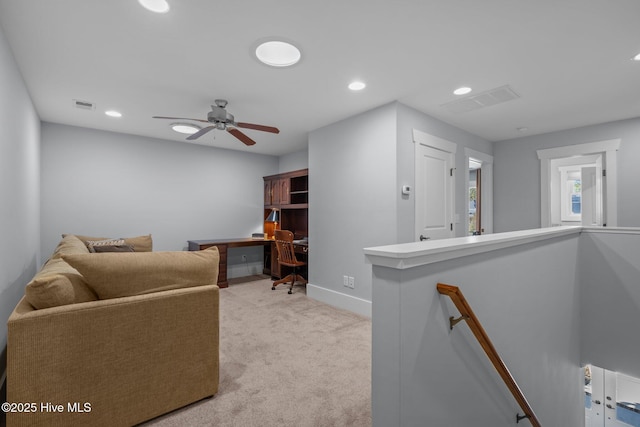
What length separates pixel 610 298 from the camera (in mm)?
3217

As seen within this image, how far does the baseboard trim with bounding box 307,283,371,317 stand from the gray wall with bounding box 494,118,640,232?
315 cm

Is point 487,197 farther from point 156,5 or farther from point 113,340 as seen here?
point 113,340

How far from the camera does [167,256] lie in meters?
1.83

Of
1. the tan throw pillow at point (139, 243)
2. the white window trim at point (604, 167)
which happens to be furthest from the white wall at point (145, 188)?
the white window trim at point (604, 167)

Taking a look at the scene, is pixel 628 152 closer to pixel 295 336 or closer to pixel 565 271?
pixel 565 271

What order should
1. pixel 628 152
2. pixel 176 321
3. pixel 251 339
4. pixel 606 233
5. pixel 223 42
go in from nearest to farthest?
pixel 176 321 → pixel 223 42 → pixel 251 339 → pixel 606 233 → pixel 628 152

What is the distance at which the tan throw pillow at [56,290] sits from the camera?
139cm

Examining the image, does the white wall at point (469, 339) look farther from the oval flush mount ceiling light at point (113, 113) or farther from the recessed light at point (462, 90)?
the oval flush mount ceiling light at point (113, 113)

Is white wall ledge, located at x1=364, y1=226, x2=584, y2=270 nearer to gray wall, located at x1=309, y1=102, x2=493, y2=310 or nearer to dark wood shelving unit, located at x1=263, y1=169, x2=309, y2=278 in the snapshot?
gray wall, located at x1=309, y1=102, x2=493, y2=310

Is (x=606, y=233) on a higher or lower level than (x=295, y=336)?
higher

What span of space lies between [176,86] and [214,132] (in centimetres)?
172

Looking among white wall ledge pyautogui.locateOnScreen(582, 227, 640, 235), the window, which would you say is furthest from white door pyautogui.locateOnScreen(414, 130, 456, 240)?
the window

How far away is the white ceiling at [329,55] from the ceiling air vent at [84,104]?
77 millimetres

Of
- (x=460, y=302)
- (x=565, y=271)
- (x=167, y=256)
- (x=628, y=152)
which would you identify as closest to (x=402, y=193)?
(x=565, y=271)
